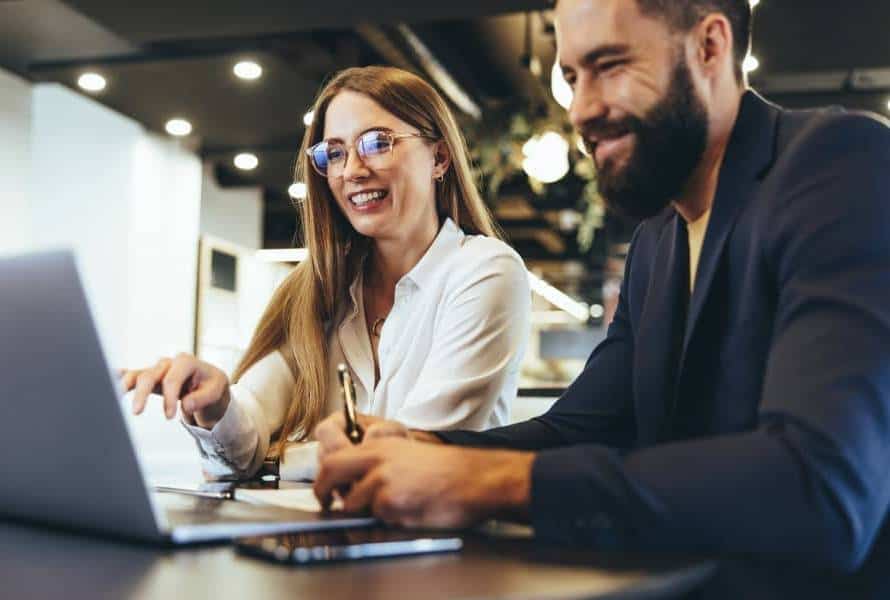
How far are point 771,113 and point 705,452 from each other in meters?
0.56

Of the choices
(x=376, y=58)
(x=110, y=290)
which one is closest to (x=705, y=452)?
(x=376, y=58)

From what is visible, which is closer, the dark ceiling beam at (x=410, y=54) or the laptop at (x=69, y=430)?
the laptop at (x=69, y=430)

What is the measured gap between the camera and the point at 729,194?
1.18m

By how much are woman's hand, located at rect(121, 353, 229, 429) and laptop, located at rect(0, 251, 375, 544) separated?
0.25 metres

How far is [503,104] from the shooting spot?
6.65 metres

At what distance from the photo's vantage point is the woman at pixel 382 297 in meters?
1.82

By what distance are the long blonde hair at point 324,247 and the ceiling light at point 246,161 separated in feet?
19.9

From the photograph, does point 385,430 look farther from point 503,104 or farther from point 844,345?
point 503,104

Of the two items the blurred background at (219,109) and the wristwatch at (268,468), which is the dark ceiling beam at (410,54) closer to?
the blurred background at (219,109)

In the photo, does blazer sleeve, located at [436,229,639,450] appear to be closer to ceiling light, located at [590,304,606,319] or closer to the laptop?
the laptop

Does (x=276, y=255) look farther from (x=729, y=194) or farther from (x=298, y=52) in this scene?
(x=729, y=194)

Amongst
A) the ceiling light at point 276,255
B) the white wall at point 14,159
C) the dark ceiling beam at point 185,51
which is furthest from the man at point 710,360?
the ceiling light at point 276,255

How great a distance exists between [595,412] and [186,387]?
65 cm

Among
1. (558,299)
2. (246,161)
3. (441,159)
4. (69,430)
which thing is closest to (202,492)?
(69,430)
